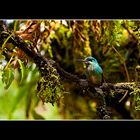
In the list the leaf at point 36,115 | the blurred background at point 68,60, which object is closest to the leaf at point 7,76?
the blurred background at point 68,60

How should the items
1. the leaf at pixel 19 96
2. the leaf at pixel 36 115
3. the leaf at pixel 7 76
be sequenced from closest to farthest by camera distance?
the leaf at pixel 7 76 < the leaf at pixel 36 115 < the leaf at pixel 19 96

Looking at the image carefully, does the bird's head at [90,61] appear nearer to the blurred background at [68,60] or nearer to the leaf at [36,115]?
the blurred background at [68,60]

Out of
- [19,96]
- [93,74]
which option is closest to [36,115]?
[19,96]

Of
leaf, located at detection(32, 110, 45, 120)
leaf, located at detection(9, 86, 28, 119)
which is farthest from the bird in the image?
leaf, located at detection(9, 86, 28, 119)

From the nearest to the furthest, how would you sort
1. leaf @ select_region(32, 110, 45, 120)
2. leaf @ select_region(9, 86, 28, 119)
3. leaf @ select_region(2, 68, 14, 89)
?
leaf @ select_region(2, 68, 14, 89), leaf @ select_region(32, 110, 45, 120), leaf @ select_region(9, 86, 28, 119)

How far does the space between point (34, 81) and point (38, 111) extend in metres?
0.14

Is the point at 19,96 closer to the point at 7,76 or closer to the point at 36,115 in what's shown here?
the point at 36,115

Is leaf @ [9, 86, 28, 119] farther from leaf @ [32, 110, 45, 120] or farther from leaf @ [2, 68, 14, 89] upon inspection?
leaf @ [2, 68, 14, 89]

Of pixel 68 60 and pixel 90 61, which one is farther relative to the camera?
pixel 68 60

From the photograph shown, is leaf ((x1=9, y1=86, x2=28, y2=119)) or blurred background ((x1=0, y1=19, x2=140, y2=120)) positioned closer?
blurred background ((x1=0, y1=19, x2=140, y2=120))

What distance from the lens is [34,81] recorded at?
2.40 meters

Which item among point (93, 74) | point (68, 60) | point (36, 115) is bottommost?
point (36, 115)
